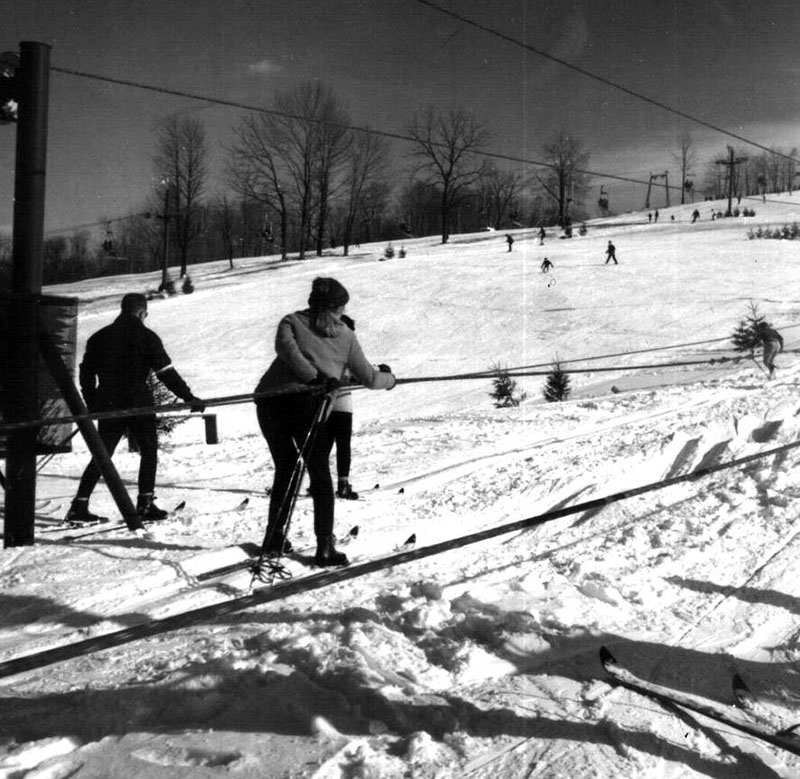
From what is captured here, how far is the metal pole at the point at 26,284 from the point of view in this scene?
16.1ft

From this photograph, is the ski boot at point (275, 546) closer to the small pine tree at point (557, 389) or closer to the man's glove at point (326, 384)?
the man's glove at point (326, 384)

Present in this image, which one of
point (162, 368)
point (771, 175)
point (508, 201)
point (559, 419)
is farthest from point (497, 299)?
point (771, 175)

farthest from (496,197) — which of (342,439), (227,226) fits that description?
(342,439)

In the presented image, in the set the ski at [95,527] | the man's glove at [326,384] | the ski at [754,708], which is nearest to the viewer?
the ski at [754,708]

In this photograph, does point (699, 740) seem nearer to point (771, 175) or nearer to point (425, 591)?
point (425, 591)

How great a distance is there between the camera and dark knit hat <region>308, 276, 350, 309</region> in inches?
170

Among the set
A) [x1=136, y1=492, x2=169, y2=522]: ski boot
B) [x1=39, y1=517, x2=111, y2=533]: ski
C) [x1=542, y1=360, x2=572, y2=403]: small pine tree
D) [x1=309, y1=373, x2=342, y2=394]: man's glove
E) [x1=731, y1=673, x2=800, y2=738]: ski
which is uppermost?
[x1=309, y1=373, x2=342, y2=394]: man's glove

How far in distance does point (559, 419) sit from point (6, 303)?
6534 millimetres

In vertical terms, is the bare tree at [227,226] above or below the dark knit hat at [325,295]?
above

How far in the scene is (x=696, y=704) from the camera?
2754 millimetres

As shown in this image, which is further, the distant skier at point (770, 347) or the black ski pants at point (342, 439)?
the distant skier at point (770, 347)

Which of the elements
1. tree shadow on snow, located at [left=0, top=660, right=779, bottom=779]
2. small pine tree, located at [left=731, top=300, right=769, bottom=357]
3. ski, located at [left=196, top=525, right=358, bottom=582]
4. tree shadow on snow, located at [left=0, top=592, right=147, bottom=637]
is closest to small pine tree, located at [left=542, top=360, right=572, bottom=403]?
small pine tree, located at [left=731, top=300, right=769, bottom=357]

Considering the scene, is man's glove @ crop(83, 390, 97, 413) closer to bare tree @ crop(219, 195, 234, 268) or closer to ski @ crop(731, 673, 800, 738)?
ski @ crop(731, 673, 800, 738)

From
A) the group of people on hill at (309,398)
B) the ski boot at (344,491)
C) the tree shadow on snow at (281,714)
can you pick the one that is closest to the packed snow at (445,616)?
the tree shadow on snow at (281,714)
